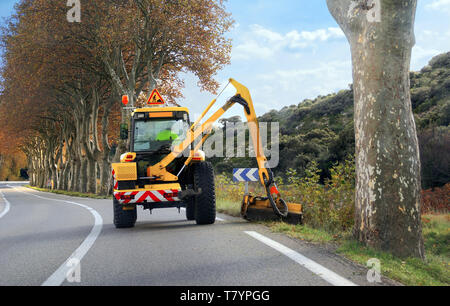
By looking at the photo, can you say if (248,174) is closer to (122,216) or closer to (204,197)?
(204,197)

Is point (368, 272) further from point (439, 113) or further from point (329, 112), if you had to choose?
point (329, 112)

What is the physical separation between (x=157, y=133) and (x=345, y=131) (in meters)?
16.8

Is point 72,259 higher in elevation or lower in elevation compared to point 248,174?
lower

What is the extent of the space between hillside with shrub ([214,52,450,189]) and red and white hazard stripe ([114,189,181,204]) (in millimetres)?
4378

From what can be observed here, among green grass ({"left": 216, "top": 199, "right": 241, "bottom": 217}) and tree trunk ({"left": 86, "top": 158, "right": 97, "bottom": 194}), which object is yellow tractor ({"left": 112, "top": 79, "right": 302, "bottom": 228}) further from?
tree trunk ({"left": 86, "top": 158, "right": 97, "bottom": 194})

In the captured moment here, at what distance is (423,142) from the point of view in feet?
67.6

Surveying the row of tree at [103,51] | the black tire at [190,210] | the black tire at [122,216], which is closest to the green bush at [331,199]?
the black tire at [190,210]

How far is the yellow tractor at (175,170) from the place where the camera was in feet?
29.9

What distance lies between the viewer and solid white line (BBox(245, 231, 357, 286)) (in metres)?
4.42

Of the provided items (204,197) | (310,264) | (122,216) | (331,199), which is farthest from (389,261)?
(122,216)

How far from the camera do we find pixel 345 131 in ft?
82.0

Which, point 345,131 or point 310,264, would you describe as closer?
point 310,264

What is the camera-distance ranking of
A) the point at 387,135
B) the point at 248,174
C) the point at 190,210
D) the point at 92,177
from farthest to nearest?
the point at 92,177, the point at 248,174, the point at 190,210, the point at 387,135
